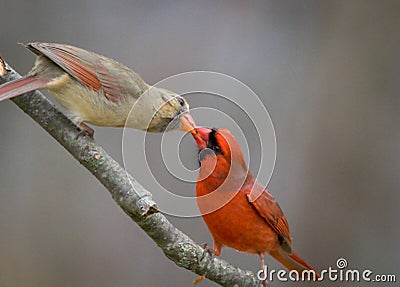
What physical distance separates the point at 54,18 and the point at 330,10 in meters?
1.59

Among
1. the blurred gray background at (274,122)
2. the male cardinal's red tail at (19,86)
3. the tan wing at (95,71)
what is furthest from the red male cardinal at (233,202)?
the blurred gray background at (274,122)

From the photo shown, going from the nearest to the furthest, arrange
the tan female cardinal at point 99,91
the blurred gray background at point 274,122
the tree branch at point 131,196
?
the tree branch at point 131,196 → the tan female cardinal at point 99,91 → the blurred gray background at point 274,122

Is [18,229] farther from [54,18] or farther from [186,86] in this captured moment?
[186,86]

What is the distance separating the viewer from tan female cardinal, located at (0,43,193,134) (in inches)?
89.4

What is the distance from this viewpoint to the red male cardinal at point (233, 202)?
203 centimetres

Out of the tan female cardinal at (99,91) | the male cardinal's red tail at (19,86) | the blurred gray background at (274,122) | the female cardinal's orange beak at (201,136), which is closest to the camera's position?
the female cardinal's orange beak at (201,136)

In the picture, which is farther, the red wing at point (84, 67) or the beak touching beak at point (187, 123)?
the red wing at point (84, 67)

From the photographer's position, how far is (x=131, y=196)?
1901 mm

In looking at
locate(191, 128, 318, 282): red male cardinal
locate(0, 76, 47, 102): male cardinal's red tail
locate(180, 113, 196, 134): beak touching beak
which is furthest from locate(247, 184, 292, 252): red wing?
locate(0, 76, 47, 102): male cardinal's red tail

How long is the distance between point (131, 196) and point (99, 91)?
1.90 ft

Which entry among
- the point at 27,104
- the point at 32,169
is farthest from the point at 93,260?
the point at 27,104

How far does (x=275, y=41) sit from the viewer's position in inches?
155

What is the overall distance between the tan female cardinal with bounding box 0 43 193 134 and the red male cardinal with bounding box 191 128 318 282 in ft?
0.82

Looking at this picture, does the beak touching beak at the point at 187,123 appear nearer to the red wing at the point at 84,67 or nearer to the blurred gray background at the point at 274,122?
the red wing at the point at 84,67
